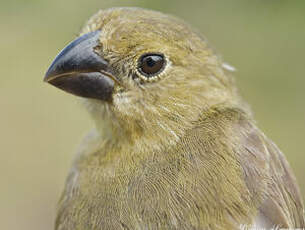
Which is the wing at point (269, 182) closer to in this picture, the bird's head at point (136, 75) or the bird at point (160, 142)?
the bird at point (160, 142)

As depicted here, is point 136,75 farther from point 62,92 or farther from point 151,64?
point 62,92

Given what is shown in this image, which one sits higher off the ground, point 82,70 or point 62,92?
point 62,92

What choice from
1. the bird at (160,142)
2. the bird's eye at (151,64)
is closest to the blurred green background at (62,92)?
the bird at (160,142)

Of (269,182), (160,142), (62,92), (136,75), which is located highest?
(62,92)

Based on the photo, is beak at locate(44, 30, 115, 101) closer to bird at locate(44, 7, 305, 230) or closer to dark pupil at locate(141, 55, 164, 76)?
bird at locate(44, 7, 305, 230)

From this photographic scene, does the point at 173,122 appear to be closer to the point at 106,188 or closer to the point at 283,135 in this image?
the point at 106,188

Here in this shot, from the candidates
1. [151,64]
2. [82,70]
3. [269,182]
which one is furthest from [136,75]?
[269,182]

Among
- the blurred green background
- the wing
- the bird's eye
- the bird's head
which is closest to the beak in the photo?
the bird's head

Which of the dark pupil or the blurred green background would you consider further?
the blurred green background
